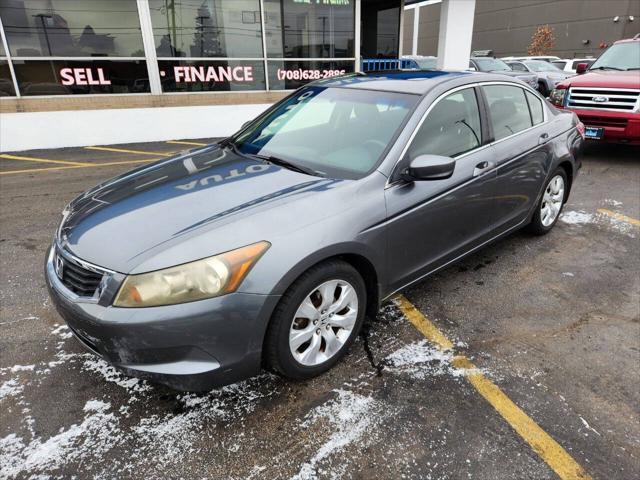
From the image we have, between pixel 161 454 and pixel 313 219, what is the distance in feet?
4.36

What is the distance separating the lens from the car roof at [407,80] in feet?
10.3

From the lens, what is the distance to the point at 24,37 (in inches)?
345

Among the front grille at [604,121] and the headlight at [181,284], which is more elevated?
the headlight at [181,284]

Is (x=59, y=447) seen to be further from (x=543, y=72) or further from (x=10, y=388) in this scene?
(x=543, y=72)

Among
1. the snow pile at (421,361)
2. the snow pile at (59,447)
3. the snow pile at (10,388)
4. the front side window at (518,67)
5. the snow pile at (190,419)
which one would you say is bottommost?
the snow pile at (421,361)

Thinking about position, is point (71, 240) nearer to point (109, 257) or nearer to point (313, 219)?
point (109, 257)

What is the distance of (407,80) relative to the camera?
10.7 ft

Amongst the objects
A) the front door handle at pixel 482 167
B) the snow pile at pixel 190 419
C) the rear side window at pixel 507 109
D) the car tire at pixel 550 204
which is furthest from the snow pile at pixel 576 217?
the snow pile at pixel 190 419

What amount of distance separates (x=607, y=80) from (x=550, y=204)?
167 inches

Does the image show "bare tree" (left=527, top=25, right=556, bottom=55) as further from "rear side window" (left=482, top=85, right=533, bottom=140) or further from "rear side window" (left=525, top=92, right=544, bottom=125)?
"rear side window" (left=482, top=85, right=533, bottom=140)

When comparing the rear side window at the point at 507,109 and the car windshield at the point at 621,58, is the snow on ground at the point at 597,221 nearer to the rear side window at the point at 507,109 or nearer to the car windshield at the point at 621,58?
the rear side window at the point at 507,109

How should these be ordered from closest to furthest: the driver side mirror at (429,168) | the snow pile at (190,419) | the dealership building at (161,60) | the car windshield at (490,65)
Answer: the snow pile at (190,419)
the driver side mirror at (429,168)
the dealership building at (161,60)
the car windshield at (490,65)

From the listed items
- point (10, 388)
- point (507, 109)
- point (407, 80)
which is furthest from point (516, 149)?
point (10, 388)

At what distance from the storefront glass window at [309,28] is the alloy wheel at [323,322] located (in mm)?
9523
